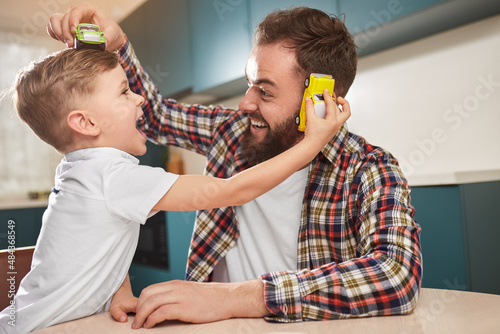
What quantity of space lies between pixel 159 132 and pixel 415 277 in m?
1.07

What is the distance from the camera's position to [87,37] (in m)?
0.89

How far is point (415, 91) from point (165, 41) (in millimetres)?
2118

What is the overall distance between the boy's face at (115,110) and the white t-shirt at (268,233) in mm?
503

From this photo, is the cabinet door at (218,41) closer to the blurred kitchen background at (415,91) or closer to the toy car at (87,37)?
the blurred kitchen background at (415,91)

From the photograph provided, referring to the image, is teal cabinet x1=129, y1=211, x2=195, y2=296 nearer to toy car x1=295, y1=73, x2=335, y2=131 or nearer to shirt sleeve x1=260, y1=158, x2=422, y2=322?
toy car x1=295, y1=73, x2=335, y2=131

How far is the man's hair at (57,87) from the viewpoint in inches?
32.3

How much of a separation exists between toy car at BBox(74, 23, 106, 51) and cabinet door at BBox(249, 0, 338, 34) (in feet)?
4.57

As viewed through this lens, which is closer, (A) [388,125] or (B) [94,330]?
(B) [94,330]

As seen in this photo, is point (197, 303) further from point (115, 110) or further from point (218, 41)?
point (218, 41)

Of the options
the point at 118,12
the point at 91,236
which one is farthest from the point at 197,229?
the point at 118,12

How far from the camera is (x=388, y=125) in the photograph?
2.23 m

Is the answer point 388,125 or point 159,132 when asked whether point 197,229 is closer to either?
point 159,132

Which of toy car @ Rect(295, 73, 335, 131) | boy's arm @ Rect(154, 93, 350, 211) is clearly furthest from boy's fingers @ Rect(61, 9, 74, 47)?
toy car @ Rect(295, 73, 335, 131)

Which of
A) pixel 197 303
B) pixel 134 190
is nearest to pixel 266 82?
pixel 134 190
